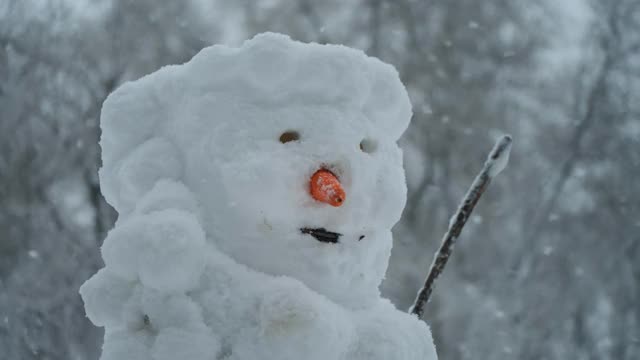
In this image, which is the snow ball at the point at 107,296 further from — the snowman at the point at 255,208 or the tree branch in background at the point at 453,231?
the tree branch in background at the point at 453,231

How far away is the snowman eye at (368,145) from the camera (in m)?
1.42

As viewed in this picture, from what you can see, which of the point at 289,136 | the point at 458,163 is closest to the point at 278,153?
the point at 289,136

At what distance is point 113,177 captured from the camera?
57.1 inches

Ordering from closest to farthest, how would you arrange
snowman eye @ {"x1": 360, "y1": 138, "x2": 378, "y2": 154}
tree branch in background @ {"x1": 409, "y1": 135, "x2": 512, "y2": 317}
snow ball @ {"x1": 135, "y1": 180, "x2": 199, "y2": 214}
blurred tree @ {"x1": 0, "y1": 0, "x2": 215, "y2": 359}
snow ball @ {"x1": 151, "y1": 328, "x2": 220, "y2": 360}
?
snow ball @ {"x1": 151, "y1": 328, "x2": 220, "y2": 360}, snow ball @ {"x1": 135, "y1": 180, "x2": 199, "y2": 214}, snowman eye @ {"x1": 360, "y1": 138, "x2": 378, "y2": 154}, tree branch in background @ {"x1": 409, "y1": 135, "x2": 512, "y2": 317}, blurred tree @ {"x1": 0, "y1": 0, "x2": 215, "y2": 359}

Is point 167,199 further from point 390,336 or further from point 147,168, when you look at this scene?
point 390,336

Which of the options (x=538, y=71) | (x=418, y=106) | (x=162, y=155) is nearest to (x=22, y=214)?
(x=418, y=106)

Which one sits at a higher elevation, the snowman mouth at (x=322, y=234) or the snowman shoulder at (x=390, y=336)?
the snowman mouth at (x=322, y=234)

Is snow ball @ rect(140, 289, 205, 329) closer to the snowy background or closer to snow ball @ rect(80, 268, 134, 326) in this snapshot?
snow ball @ rect(80, 268, 134, 326)

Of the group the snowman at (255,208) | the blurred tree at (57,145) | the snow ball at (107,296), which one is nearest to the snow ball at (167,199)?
the snowman at (255,208)

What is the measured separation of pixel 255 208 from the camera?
1311mm

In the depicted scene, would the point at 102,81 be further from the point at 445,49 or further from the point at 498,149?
the point at 498,149

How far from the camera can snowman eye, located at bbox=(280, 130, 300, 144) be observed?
1357 mm

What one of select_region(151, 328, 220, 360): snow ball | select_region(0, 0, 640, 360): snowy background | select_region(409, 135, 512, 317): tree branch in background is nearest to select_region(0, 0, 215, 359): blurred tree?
select_region(0, 0, 640, 360): snowy background

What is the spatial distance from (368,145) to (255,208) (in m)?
0.26
